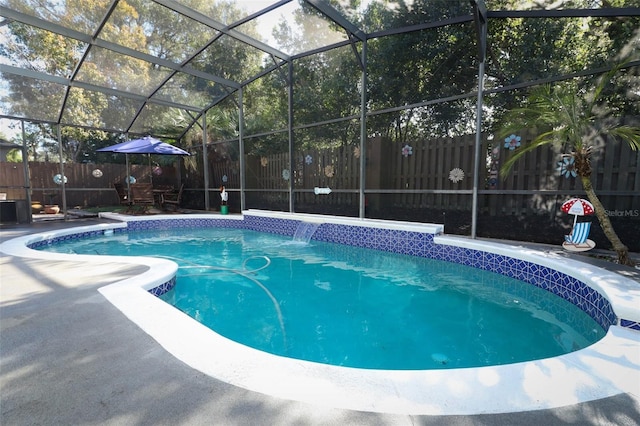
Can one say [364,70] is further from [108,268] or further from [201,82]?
[108,268]

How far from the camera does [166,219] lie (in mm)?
8156

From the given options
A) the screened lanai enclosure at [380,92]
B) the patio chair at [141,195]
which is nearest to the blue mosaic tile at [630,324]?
the screened lanai enclosure at [380,92]

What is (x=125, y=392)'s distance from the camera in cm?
129

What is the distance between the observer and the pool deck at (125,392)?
3.75 ft

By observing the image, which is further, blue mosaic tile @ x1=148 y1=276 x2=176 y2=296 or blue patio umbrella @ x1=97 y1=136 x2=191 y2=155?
blue patio umbrella @ x1=97 y1=136 x2=191 y2=155

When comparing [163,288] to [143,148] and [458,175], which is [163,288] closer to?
[458,175]

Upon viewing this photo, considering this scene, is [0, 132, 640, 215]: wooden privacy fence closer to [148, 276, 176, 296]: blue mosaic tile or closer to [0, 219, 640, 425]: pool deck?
[148, 276, 176, 296]: blue mosaic tile

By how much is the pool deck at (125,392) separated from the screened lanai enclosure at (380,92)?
→ 3.77 meters

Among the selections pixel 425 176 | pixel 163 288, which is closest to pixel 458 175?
pixel 425 176

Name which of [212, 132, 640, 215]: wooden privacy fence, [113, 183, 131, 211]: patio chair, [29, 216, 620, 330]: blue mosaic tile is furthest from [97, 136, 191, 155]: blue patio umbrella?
[212, 132, 640, 215]: wooden privacy fence

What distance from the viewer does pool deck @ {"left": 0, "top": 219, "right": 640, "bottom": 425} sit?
1.14 metres

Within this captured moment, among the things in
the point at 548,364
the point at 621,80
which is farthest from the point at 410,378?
the point at 621,80

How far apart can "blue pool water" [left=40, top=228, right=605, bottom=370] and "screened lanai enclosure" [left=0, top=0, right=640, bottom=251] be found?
1699 millimetres

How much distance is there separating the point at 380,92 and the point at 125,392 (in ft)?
28.9
